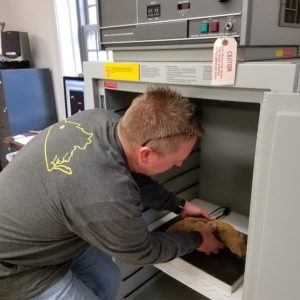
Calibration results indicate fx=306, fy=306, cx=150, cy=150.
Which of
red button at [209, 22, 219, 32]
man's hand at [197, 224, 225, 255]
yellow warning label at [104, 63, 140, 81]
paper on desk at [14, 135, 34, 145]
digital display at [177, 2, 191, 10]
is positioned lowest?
paper on desk at [14, 135, 34, 145]

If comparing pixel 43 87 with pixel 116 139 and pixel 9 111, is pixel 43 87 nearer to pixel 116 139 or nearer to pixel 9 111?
pixel 9 111

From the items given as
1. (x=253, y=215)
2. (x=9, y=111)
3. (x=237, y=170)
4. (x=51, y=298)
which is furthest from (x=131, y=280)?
(x=9, y=111)

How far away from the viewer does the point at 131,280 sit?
141 cm

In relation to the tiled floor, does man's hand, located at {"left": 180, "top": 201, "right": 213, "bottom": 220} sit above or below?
above

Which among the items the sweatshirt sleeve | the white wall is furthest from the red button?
the white wall

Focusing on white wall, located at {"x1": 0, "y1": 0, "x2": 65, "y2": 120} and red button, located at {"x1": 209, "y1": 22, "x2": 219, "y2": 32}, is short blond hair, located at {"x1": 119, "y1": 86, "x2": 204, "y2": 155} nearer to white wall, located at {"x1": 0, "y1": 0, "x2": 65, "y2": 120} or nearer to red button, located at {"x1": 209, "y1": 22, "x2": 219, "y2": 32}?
red button, located at {"x1": 209, "y1": 22, "x2": 219, "y2": 32}

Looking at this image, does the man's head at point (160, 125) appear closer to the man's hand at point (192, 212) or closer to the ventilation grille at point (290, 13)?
the ventilation grille at point (290, 13)

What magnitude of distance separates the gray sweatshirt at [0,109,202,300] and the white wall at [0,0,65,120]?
2.04 meters

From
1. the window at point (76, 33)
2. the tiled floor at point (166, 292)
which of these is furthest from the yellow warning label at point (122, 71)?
the window at point (76, 33)

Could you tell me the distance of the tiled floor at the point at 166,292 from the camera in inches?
59.9

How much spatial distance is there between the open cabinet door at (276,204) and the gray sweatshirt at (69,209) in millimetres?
270

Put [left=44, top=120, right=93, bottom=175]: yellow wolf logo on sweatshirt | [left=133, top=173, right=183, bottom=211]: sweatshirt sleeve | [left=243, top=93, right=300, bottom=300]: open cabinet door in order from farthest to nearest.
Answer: [left=133, top=173, right=183, bottom=211]: sweatshirt sleeve
[left=44, top=120, right=93, bottom=175]: yellow wolf logo on sweatshirt
[left=243, top=93, right=300, bottom=300]: open cabinet door

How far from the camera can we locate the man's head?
2.53ft

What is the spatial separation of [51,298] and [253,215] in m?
0.66
